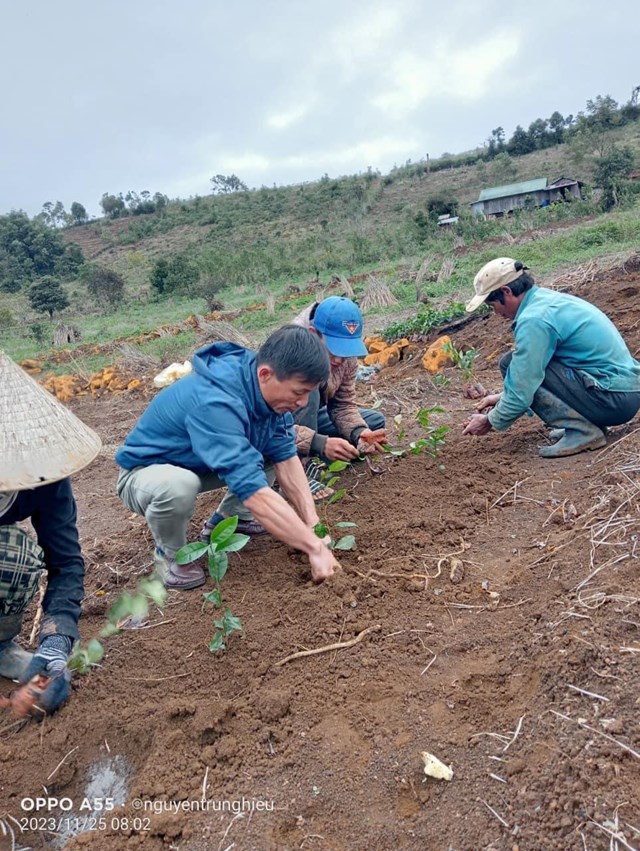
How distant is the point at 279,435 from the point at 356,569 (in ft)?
2.06

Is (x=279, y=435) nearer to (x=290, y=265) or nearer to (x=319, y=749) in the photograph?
(x=319, y=749)

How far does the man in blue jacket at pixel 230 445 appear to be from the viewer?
217 centimetres

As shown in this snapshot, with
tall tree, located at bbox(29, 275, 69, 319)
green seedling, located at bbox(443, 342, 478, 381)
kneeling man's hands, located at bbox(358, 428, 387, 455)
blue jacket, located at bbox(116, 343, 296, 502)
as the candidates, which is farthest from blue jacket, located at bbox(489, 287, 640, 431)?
tall tree, located at bbox(29, 275, 69, 319)

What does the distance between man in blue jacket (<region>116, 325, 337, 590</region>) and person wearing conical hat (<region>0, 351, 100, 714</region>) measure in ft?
1.24

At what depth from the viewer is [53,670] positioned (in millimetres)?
2055

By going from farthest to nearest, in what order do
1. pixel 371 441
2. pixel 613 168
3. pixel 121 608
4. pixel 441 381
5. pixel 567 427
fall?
pixel 613 168
pixel 441 381
pixel 371 441
pixel 567 427
pixel 121 608

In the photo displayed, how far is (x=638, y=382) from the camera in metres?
3.20

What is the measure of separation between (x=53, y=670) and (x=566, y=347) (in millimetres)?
2737

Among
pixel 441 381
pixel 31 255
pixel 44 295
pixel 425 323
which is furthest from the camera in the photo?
pixel 31 255

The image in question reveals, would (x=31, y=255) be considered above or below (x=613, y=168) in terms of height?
above

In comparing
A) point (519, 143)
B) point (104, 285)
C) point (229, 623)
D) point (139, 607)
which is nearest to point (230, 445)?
point (229, 623)

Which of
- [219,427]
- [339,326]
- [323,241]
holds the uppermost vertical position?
[323,241]

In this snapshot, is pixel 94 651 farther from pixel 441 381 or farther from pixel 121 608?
pixel 441 381

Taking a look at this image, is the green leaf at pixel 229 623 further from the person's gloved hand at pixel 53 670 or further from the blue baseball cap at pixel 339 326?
the blue baseball cap at pixel 339 326
